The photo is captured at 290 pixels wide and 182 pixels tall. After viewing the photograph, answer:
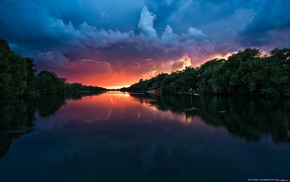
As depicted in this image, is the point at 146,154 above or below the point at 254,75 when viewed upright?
below

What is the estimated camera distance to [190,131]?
12.5m

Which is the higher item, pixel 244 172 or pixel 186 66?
pixel 186 66

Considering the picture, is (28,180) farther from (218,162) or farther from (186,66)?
(186,66)

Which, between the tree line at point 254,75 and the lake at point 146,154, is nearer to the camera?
the lake at point 146,154

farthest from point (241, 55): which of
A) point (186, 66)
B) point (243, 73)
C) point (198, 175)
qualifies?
point (186, 66)

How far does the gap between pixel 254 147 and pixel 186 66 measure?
119027 mm

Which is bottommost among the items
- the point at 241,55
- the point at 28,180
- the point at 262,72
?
the point at 28,180

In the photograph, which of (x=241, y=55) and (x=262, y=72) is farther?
(x=241, y=55)

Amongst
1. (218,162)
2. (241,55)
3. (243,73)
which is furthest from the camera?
(241,55)

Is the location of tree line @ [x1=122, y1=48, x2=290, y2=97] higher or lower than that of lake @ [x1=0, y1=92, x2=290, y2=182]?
higher

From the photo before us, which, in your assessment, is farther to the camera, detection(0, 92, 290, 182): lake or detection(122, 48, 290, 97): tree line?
detection(122, 48, 290, 97): tree line

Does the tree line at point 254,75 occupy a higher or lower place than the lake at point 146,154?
higher

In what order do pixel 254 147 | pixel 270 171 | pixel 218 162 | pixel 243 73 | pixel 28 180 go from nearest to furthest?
pixel 28 180, pixel 270 171, pixel 218 162, pixel 254 147, pixel 243 73

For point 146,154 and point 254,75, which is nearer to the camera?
point 146,154
